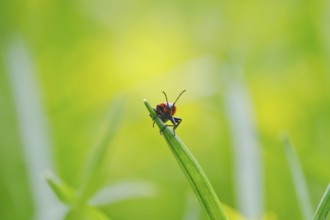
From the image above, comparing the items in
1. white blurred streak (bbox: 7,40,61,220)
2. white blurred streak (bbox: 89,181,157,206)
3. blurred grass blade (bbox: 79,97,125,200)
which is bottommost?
blurred grass blade (bbox: 79,97,125,200)

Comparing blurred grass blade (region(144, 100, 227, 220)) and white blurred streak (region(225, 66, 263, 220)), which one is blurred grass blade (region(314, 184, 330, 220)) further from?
white blurred streak (region(225, 66, 263, 220))

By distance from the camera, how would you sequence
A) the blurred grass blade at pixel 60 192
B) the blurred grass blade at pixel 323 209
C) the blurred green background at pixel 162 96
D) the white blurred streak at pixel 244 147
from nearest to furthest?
the blurred grass blade at pixel 323 209 < the blurred grass blade at pixel 60 192 < the white blurred streak at pixel 244 147 < the blurred green background at pixel 162 96

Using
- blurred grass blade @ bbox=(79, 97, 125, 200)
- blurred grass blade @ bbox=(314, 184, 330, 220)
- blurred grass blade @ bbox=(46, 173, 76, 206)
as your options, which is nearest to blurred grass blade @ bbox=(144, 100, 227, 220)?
blurred grass blade @ bbox=(314, 184, 330, 220)

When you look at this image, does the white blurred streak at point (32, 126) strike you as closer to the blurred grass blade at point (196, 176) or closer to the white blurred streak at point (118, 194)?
the white blurred streak at point (118, 194)

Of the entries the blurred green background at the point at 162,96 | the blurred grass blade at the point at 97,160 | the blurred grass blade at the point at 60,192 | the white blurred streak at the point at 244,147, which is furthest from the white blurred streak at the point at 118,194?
the blurred grass blade at the point at 60,192

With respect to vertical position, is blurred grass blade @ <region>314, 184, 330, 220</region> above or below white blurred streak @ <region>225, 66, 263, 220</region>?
below

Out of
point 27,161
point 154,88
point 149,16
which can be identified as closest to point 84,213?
point 27,161
